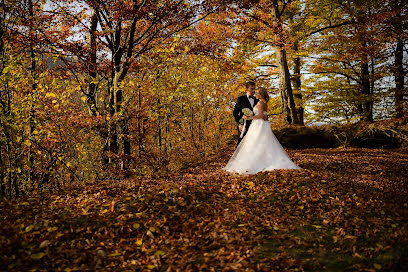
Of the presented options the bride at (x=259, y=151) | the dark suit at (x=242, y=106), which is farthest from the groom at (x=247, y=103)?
the bride at (x=259, y=151)

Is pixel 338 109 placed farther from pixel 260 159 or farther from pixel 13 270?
pixel 13 270

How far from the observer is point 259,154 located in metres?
7.84

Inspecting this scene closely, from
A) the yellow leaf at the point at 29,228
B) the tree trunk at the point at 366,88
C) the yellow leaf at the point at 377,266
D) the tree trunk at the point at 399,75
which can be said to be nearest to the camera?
the yellow leaf at the point at 377,266

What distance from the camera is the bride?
302 inches

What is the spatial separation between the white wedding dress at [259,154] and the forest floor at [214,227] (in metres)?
0.88

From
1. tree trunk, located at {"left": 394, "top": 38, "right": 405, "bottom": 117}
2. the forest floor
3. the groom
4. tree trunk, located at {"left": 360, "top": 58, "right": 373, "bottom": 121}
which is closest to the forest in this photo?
the forest floor

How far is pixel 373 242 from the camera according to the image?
3.93 metres

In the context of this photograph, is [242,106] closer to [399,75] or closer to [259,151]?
[259,151]

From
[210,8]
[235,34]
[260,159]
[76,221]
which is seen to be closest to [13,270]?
[76,221]

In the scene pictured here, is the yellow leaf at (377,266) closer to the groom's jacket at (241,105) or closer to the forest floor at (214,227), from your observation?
the forest floor at (214,227)

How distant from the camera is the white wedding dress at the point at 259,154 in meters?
7.66

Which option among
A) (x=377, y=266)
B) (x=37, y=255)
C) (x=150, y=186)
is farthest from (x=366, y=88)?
(x=37, y=255)

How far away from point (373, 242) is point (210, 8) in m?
7.96

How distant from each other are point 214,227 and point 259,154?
3.78 metres
